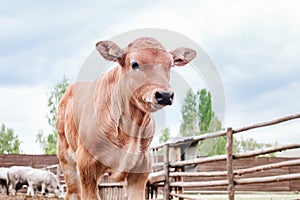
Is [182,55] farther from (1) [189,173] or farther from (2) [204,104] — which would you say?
(1) [189,173]

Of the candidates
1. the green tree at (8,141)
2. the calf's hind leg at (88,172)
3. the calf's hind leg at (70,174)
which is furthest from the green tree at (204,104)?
the green tree at (8,141)

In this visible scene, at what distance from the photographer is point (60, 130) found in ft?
16.9

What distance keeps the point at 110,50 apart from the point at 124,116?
19.2 inches

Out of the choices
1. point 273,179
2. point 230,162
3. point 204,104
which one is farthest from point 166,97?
point 230,162

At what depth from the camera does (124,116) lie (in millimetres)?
3760

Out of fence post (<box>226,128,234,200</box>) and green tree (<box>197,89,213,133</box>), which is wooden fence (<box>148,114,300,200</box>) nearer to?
fence post (<box>226,128,234,200</box>)

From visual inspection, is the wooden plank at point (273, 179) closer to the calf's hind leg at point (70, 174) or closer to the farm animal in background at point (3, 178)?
the calf's hind leg at point (70, 174)

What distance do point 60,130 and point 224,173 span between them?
314 cm

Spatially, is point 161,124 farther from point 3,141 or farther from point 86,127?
point 3,141

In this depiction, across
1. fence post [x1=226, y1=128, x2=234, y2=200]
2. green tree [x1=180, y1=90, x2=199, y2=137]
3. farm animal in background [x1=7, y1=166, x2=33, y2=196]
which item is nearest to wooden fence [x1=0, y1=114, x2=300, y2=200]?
fence post [x1=226, y1=128, x2=234, y2=200]

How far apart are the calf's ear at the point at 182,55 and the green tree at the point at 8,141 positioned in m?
35.7

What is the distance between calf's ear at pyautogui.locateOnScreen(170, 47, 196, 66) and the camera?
368cm

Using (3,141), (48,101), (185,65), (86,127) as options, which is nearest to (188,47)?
(185,65)

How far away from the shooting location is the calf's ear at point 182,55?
3.68 metres
